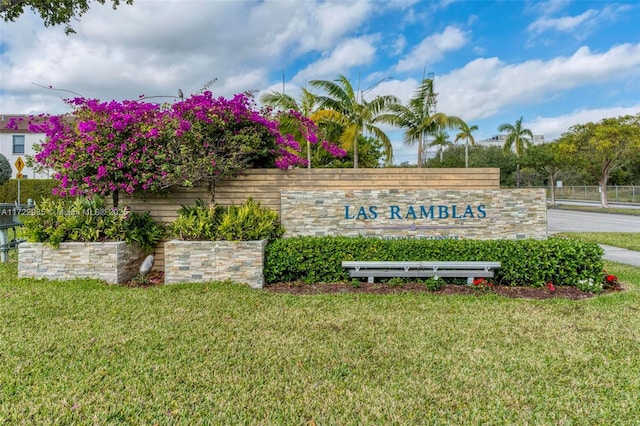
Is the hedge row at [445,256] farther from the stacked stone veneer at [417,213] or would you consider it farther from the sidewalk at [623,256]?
the sidewalk at [623,256]

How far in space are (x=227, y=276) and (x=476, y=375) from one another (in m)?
3.73

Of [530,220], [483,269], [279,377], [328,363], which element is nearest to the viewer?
[279,377]

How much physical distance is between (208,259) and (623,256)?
8.92 m

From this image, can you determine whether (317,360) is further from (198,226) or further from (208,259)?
(198,226)

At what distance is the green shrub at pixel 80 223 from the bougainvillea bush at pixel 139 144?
0.27m

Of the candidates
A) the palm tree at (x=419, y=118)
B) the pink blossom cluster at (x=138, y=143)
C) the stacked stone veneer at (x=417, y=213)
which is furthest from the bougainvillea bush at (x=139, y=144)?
the palm tree at (x=419, y=118)

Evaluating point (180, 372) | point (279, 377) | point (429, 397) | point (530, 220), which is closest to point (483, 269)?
point (530, 220)

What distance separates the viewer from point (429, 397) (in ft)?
8.39

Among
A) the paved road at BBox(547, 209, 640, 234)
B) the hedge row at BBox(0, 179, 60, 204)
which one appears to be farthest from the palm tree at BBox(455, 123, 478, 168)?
the hedge row at BBox(0, 179, 60, 204)

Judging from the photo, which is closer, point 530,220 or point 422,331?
point 422,331

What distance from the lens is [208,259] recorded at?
552 centimetres

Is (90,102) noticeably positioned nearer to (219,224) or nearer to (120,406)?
(219,224)

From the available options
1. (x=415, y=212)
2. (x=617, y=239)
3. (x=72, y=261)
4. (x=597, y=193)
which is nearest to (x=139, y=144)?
(x=72, y=261)

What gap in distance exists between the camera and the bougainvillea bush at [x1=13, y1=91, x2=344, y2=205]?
223 inches
